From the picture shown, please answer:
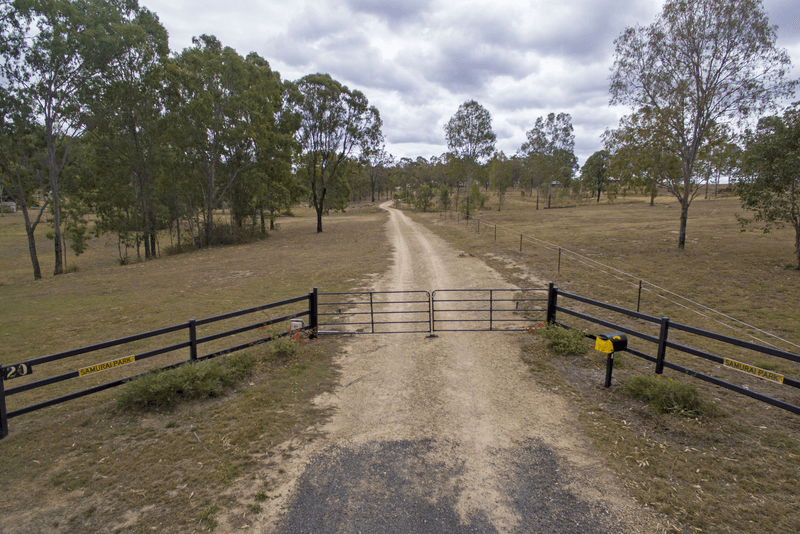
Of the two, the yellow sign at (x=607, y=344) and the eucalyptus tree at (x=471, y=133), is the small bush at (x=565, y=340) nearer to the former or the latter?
the yellow sign at (x=607, y=344)

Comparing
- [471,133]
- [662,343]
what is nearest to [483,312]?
[662,343]

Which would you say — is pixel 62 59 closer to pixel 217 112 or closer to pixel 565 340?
pixel 217 112

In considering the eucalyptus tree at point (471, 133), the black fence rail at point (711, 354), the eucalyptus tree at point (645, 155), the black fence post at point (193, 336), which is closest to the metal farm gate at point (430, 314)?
the black fence rail at point (711, 354)

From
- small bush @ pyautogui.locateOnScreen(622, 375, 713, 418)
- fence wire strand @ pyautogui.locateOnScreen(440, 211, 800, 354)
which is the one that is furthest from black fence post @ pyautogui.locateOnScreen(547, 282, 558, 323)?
fence wire strand @ pyautogui.locateOnScreen(440, 211, 800, 354)

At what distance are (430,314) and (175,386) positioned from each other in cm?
611

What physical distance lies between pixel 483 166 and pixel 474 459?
5636 centimetres

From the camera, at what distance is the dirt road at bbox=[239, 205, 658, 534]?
13.8 ft

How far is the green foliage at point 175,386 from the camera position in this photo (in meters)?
6.54

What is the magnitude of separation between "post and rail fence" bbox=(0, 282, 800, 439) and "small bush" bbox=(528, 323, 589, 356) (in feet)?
1.22

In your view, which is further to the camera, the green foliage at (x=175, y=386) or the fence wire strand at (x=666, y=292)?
the fence wire strand at (x=666, y=292)

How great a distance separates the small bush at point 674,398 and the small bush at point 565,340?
2220 millimetres

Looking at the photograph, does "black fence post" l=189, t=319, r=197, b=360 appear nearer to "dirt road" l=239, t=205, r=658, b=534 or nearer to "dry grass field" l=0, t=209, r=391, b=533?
"dry grass field" l=0, t=209, r=391, b=533

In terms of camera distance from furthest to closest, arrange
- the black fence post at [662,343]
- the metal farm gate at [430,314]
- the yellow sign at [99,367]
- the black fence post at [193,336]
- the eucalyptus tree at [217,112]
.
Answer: the eucalyptus tree at [217,112], the metal farm gate at [430,314], the black fence post at [193,336], the black fence post at [662,343], the yellow sign at [99,367]

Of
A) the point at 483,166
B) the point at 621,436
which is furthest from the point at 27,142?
the point at 483,166
